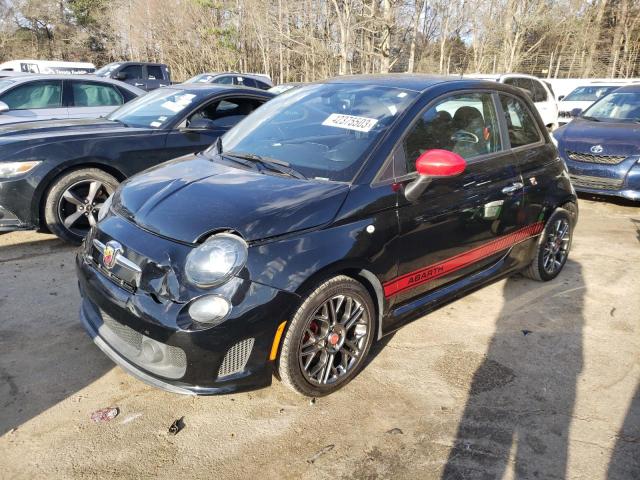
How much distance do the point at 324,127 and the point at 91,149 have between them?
2.73m

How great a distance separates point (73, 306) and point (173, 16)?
30.0 m

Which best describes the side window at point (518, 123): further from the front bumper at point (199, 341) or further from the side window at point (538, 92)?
the side window at point (538, 92)

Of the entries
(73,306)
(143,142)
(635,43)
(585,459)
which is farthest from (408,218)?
(635,43)

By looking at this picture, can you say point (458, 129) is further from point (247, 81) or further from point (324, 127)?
point (247, 81)

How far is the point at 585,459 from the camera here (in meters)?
2.47

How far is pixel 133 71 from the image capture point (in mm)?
18484

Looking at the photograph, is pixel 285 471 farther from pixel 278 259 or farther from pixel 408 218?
pixel 408 218

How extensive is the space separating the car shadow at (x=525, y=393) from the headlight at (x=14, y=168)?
4.17 meters

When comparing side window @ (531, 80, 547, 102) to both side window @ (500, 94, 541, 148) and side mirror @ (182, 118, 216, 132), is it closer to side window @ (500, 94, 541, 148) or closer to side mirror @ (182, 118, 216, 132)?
side window @ (500, 94, 541, 148)

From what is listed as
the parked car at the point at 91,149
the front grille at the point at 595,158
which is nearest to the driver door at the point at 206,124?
the parked car at the point at 91,149

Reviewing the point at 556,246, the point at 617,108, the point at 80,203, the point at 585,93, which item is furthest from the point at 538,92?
the point at 80,203

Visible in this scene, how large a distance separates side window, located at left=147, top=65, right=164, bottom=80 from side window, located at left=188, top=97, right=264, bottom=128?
14679 millimetres

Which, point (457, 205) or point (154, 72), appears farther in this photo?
point (154, 72)

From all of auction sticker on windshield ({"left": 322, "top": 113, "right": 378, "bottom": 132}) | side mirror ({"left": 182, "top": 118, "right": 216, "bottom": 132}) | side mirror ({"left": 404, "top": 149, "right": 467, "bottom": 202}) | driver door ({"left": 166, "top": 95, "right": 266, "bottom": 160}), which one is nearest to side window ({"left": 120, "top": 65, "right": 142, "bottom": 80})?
driver door ({"left": 166, "top": 95, "right": 266, "bottom": 160})
